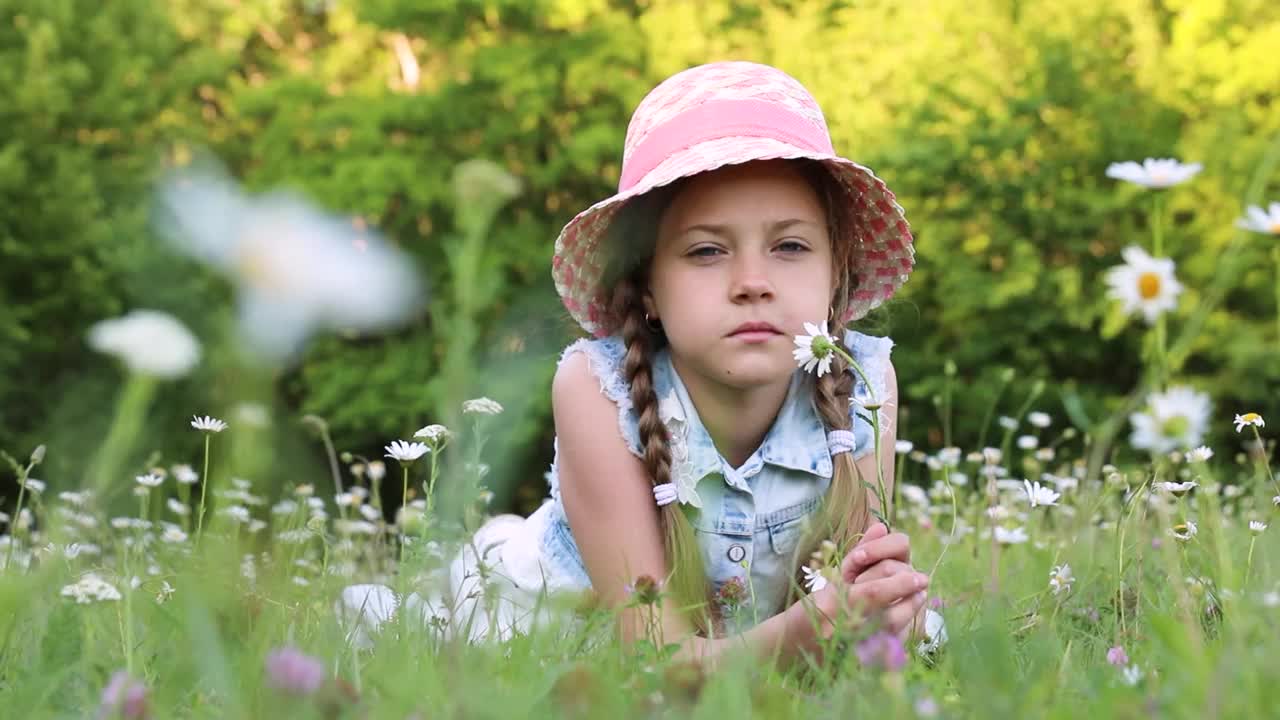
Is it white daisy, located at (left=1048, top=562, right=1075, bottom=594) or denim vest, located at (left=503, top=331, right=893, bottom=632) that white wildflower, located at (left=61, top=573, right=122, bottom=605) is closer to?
denim vest, located at (left=503, top=331, right=893, bottom=632)

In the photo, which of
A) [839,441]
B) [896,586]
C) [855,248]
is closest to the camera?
[896,586]

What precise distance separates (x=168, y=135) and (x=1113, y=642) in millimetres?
16750

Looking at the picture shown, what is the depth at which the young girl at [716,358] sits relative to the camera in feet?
8.32

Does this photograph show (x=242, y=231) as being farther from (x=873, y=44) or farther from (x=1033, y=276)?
(x=873, y=44)

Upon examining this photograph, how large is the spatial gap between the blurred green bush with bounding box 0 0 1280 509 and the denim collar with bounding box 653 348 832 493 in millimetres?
8023

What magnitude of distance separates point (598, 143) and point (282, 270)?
551 inches

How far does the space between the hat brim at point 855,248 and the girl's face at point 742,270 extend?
0.09 m

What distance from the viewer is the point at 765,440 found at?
9.43 feet

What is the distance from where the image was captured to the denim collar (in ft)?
9.24

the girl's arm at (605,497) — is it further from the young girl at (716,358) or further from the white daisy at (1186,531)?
the white daisy at (1186,531)

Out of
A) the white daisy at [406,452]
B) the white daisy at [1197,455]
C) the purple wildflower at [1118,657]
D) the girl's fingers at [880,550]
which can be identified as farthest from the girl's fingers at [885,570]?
the white daisy at [406,452]

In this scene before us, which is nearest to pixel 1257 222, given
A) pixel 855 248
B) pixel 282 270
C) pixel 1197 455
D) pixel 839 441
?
pixel 1197 455

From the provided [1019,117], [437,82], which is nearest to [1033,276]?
[1019,117]

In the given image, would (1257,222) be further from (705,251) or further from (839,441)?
(839,441)
